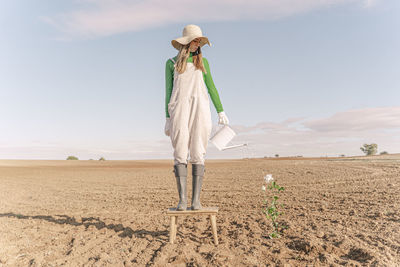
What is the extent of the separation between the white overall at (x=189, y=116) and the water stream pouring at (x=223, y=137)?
0.50 feet

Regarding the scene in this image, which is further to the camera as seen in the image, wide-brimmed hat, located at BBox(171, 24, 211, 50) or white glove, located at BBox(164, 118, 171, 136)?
white glove, located at BBox(164, 118, 171, 136)

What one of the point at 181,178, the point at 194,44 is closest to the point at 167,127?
the point at 181,178

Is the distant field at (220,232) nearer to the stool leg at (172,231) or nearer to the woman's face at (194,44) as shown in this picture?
the stool leg at (172,231)

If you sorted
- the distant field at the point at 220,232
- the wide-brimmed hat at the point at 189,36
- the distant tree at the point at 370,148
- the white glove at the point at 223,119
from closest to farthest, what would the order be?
the distant field at the point at 220,232 → the wide-brimmed hat at the point at 189,36 → the white glove at the point at 223,119 → the distant tree at the point at 370,148

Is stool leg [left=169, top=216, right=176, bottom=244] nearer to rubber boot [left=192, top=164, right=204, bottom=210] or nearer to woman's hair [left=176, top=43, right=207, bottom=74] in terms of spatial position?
rubber boot [left=192, top=164, right=204, bottom=210]

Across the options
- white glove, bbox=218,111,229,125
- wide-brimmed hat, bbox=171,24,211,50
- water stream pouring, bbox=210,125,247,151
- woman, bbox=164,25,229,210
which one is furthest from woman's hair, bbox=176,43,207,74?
water stream pouring, bbox=210,125,247,151

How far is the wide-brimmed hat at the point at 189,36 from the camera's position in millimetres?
4426

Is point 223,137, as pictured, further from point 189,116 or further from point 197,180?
point 197,180

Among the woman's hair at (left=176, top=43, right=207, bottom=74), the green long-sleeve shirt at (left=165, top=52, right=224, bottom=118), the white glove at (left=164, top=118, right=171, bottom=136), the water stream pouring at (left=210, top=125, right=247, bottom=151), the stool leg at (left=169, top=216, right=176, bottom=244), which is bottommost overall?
the stool leg at (left=169, top=216, right=176, bottom=244)

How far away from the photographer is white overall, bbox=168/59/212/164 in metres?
4.43

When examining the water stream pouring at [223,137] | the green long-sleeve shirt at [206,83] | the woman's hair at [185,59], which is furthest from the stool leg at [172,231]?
the woman's hair at [185,59]

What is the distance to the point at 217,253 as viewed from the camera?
3889 mm

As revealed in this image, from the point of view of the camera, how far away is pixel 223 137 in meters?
4.64

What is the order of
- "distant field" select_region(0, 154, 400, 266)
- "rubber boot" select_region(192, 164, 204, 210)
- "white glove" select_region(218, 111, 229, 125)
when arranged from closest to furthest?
1. "distant field" select_region(0, 154, 400, 266)
2. "rubber boot" select_region(192, 164, 204, 210)
3. "white glove" select_region(218, 111, 229, 125)
